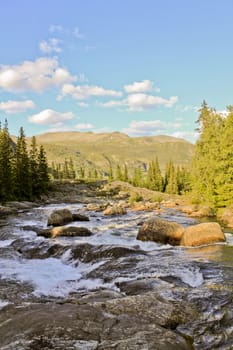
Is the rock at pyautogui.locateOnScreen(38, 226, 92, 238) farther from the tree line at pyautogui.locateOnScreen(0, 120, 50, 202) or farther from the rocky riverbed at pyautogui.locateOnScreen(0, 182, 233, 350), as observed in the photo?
the tree line at pyautogui.locateOnScreen(0, 120, 50, 202)

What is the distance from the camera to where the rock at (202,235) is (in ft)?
62.6

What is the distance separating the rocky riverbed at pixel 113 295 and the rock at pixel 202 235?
668 mm

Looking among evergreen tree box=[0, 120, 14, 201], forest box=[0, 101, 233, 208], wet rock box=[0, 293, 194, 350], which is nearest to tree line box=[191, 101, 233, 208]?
forest box=[0, 101, 233, 208]

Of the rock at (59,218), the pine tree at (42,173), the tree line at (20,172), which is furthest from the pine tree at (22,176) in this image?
the rock at (59,218)


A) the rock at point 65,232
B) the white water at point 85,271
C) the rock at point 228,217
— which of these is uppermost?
the rock at point 65,232

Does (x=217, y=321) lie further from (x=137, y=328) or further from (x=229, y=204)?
(x=229, y=204)

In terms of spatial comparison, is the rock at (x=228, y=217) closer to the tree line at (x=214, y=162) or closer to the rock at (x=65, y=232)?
the tree line at (x=214, y=162)

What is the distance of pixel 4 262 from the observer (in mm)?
15695

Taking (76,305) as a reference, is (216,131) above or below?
above

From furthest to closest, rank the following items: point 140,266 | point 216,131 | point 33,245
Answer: point 216,131
point 33,245
point 140,266

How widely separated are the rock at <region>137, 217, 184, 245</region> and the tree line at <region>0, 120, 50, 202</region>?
102ft

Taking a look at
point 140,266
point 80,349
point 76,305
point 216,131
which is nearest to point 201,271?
point 140,266

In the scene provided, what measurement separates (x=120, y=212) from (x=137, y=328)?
3037cm

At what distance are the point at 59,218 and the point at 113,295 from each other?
748 inches
